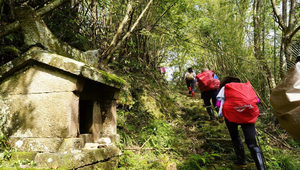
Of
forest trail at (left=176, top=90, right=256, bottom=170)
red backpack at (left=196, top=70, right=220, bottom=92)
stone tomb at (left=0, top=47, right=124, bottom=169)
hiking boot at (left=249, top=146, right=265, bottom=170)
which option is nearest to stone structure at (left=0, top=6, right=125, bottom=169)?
stone tomb at (left=0, top=47, right=124, bottom=169)

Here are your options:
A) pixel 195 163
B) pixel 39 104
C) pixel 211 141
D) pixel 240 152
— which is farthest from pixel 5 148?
pixel 211 141

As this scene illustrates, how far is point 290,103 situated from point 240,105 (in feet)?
7.13

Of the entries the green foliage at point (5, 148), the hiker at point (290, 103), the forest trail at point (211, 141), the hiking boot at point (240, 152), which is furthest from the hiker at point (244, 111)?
the green foliage at point (5, 148)

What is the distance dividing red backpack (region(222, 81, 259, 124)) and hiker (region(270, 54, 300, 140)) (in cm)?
204

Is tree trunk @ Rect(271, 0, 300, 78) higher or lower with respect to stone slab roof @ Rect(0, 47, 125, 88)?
higher

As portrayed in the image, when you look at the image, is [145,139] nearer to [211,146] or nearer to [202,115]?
[211,146]

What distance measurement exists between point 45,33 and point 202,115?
6.64 m

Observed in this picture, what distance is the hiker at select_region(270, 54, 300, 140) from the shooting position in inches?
58.3

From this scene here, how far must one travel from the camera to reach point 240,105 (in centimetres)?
362

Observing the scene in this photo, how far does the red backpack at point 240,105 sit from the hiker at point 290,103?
2035 millimetres

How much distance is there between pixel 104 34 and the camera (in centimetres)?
641

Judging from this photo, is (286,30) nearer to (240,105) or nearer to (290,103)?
(240,105)

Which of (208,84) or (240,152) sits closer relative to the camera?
(240,152)

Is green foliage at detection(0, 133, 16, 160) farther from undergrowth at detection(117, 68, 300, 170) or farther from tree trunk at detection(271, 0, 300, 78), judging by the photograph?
tree trunk at detection(271, 0, 300, 78)
